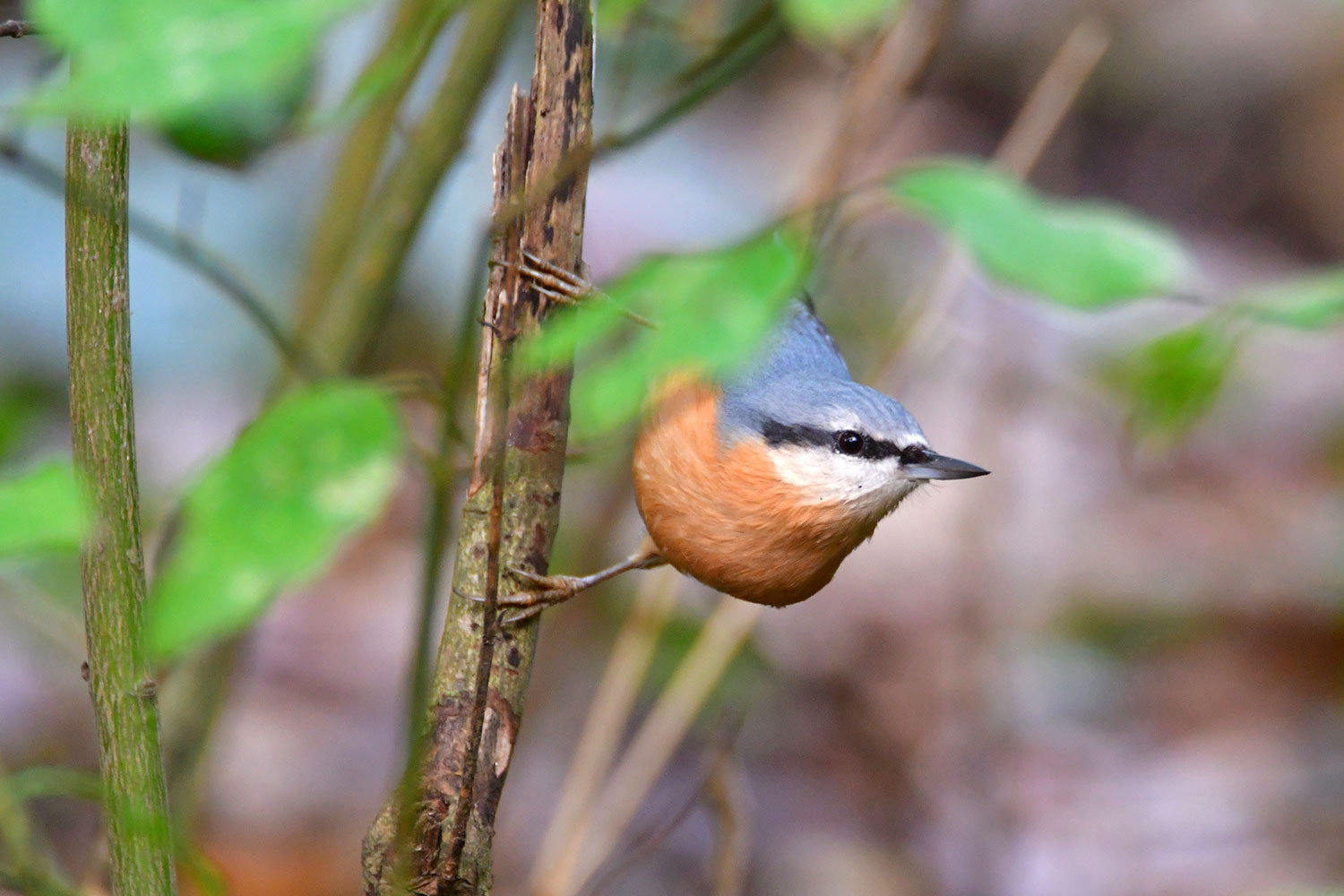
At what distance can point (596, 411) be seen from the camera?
2.30 feet

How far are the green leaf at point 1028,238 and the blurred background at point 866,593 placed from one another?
1.73 metres

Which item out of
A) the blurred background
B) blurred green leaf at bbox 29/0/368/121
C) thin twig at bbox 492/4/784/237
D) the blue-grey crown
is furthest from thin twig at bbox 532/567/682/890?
blurred green leaf at bbox 29/0/368/121

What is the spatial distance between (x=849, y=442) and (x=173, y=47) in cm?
172

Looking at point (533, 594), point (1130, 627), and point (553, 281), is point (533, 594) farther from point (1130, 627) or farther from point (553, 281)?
point (1130, 627)

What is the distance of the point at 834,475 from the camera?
2.28 meters

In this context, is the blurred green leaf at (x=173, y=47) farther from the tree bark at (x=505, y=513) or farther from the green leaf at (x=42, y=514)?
the tree bark at (x=505, y=513)

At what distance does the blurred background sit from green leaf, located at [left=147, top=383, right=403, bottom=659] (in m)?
1.82

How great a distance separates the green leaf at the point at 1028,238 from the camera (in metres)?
0.72

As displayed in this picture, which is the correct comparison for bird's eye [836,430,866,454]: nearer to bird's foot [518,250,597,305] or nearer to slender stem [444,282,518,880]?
bird's foot [518,250,597,305]

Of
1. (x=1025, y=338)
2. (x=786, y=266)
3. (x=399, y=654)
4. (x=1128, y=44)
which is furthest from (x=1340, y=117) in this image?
(x=786, y=266)

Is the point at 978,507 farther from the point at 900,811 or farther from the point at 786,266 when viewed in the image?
the point at 786,266

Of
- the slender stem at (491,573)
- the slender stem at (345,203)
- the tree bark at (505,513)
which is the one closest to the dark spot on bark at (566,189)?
the tree bark at (505,513)

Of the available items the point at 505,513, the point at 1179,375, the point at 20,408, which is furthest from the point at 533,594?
the point at 20,408

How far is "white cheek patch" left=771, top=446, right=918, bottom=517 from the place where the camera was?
7.44 feet
